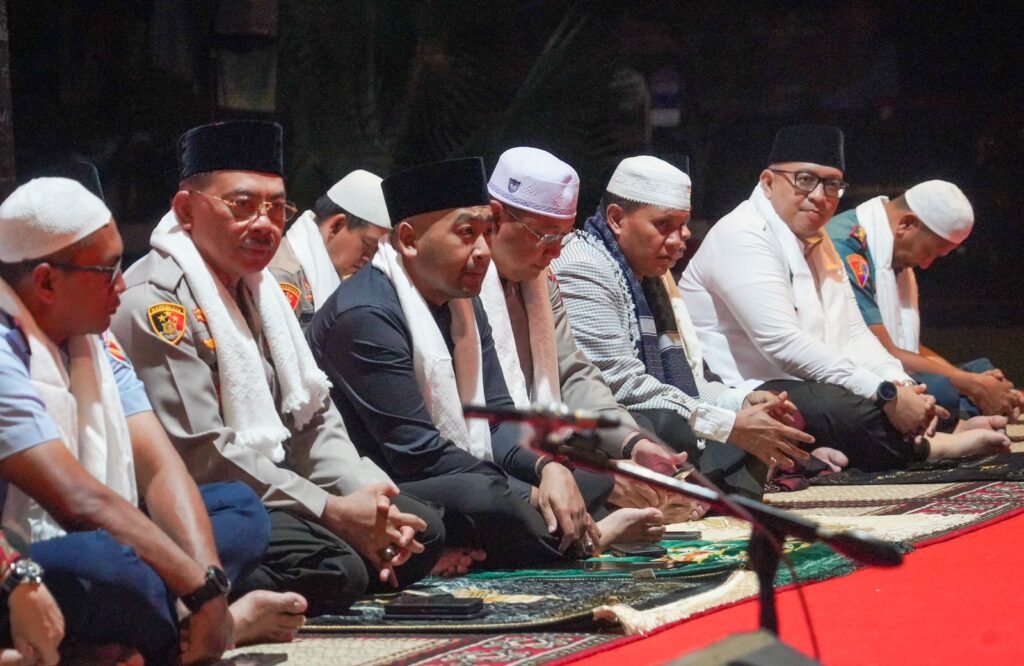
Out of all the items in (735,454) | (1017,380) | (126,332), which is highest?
(126,332)

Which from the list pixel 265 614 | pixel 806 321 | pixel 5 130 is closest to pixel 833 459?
pixel 806 321

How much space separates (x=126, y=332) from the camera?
3.87 metres

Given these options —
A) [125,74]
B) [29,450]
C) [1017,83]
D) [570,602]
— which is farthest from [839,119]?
[29,450]

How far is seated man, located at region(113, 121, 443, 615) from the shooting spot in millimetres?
3828

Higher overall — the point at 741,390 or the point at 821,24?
the point at 821,24

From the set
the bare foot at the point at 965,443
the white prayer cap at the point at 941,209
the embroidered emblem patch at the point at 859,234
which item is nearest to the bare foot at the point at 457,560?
the bare foot at the point at 965,443

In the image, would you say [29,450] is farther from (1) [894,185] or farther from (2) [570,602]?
(1) [894,185]

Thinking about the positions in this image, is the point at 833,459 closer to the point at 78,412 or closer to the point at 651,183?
the point at 651,183

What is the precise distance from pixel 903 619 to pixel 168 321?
1843 millimetres

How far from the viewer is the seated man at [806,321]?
6.46 meters

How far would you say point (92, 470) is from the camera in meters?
3.23

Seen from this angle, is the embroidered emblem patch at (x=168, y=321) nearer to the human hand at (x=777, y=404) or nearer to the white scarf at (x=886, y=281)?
the human hand at (x=777, y=404)

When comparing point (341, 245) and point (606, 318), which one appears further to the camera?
point (341, 245)

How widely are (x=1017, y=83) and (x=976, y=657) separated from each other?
27.8ft
